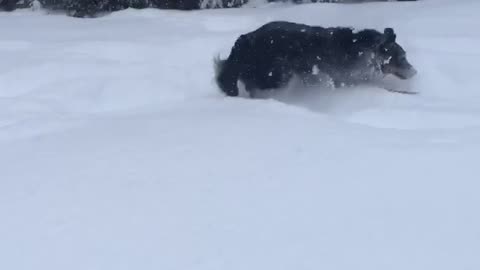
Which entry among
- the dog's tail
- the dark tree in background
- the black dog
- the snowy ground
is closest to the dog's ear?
the black dog

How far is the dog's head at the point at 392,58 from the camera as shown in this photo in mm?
4695

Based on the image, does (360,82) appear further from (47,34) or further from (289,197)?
(47,34)

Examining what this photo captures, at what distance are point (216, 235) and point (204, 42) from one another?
3292mm

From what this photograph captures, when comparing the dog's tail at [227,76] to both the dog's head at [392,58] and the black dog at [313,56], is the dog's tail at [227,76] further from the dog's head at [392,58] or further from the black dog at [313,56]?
the dog's head at [392,58]

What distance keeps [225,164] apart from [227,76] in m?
1.40

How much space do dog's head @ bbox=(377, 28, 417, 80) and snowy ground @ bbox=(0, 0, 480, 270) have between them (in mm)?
179

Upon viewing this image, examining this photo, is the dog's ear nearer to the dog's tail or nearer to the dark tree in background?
the dog's tail

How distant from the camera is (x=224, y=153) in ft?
12.0

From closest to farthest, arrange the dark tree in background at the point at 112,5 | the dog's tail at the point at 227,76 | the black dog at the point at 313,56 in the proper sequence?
the black dog at the point at 313,56, the dog's tail at the point at 227,76, the dark tree in background at the point at 112,5

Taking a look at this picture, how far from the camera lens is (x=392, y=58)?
4727 millimetres

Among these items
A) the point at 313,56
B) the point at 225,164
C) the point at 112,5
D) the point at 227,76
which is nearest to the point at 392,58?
the point at 313,56

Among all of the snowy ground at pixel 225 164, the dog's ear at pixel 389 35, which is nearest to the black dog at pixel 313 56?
the dog's ear at pixel 389 35

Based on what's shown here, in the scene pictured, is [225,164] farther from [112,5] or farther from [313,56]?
[112,5]

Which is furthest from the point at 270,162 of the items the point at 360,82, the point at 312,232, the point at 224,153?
the point at 360,82
